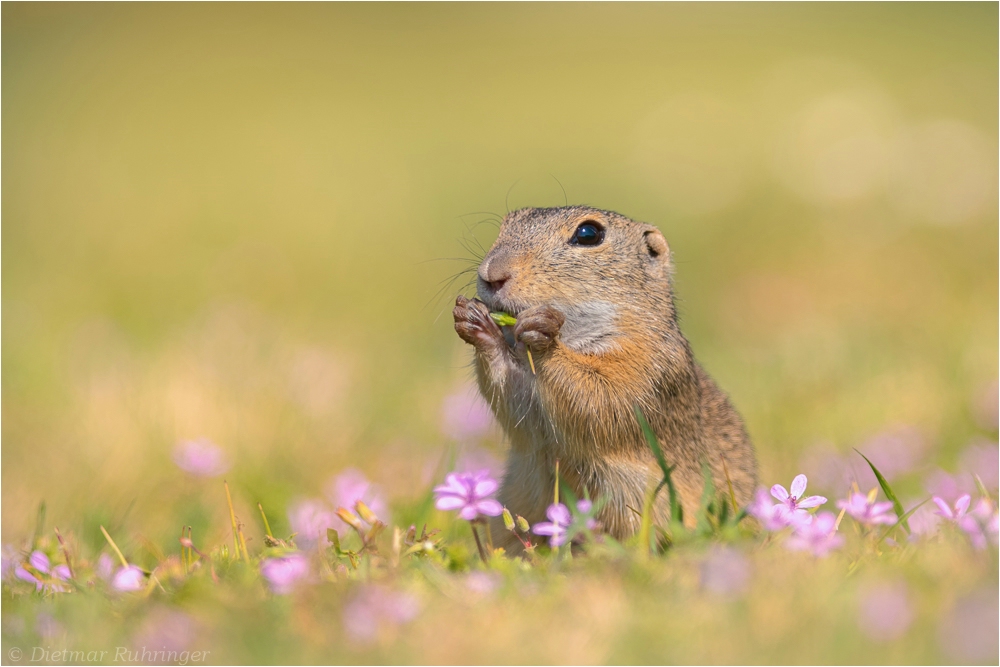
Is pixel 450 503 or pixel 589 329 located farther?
pixel 589 329

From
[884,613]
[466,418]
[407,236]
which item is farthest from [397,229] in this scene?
[884,613]

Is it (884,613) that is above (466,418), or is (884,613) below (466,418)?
above

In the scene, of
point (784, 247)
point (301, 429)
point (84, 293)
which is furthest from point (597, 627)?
point (784, 247)

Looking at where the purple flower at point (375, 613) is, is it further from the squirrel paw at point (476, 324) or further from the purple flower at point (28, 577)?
the squirrel paw at point (476, 324)

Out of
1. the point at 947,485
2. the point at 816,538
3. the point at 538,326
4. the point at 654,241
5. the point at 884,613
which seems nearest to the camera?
the point at 884,613

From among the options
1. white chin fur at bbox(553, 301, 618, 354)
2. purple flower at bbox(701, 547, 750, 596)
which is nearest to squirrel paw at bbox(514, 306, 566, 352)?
white chin fur at bbox(553, 301, 618, 354)

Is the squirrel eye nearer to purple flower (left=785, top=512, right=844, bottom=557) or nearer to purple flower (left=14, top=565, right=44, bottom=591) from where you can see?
purple flower (left=785, top=512, right=844, bottom=557)

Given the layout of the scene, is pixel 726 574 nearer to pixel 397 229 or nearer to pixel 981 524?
pixel 981 524
